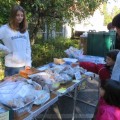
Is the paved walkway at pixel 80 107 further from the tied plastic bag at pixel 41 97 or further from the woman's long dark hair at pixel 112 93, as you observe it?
the woman's long dark hair at pixel 112 93

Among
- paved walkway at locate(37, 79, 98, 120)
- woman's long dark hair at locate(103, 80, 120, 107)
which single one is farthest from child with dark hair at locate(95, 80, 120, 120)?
paved walkway at locate(37, 79, 98, 120)

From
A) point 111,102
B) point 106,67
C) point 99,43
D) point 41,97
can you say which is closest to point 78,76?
point 106,67

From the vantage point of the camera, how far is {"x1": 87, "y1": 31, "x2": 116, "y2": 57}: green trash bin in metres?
4.99

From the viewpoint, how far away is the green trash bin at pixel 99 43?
4988 mm

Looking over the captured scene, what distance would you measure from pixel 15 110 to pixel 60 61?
190 centimetres

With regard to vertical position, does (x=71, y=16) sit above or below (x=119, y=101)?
above

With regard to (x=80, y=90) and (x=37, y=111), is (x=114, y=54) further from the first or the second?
(x=80, y=90)

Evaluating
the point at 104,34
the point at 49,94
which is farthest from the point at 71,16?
the point at 49,94

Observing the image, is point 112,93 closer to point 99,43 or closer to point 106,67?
point 106,67

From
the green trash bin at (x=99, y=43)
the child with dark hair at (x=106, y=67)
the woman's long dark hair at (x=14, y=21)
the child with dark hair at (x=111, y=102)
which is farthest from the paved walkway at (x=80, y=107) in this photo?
the child with dark hair at (x=111, y=102)

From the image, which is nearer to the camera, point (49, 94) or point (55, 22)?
point (49, 94)

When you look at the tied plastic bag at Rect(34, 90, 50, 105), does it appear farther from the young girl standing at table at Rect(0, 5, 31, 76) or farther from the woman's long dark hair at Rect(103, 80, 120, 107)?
the young girl standing at table at Rect(0, 5, 31, 76)

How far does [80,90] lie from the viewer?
5383mm

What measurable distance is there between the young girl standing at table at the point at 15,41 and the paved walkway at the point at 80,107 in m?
1.10
